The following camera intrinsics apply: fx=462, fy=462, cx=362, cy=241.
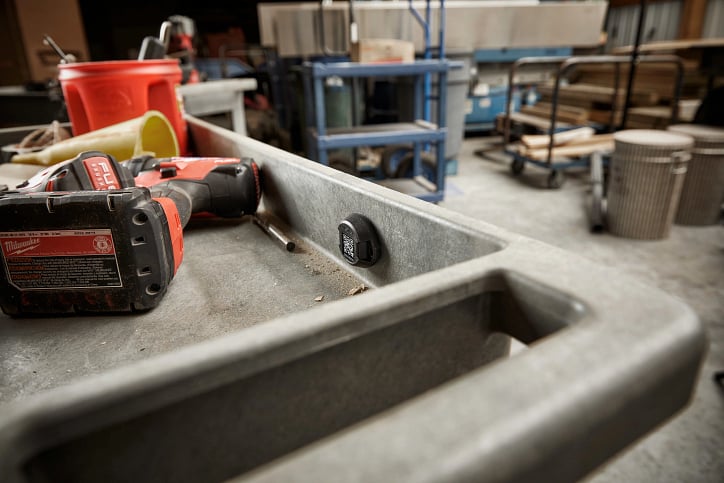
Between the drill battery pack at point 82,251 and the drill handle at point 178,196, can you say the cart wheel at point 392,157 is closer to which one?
the drill handle at point 178,196

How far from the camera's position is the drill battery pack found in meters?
0.68

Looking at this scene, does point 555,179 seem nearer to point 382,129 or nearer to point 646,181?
point 646,181

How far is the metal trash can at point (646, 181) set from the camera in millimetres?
2545

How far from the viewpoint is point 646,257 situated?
2.51 metres

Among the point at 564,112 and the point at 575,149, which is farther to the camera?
the point at 564,112

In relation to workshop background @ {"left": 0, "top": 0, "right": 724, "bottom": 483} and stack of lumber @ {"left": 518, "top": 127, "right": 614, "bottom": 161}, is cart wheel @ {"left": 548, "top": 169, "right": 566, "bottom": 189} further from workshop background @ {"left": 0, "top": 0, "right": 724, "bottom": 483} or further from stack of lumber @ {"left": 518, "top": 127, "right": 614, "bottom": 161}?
workshop background @ {"left": 0, "top": 0, "right": 724, "bottom": 483}

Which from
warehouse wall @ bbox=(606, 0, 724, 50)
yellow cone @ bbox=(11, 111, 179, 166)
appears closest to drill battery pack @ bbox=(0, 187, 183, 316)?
yellow cone @ bbox=(11, 111, 179, 166)

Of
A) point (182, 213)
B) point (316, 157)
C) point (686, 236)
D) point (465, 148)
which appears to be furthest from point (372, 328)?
point (465, 148)

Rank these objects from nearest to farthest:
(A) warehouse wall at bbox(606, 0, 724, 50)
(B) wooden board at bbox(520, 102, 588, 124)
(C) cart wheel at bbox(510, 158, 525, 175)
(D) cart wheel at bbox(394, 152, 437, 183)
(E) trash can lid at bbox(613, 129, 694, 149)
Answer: (E) trash can lid at bbox(613, 129, 694, 149) → (D) cart wheel at bbox(394, 152, 437, 183) → (C) cart wheel at bbox(510, 158, 525, 175) → (B) wooden board at bbox(520, 102, 588, 124) → (A) warehouse wall at bbox(606, 0, 724, 50)

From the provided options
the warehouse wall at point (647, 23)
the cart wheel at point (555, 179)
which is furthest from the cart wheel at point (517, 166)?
the warehouse wall at point (647, 23)

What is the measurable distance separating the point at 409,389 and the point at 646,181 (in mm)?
2724

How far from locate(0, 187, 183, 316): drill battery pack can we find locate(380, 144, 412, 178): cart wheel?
3.11 metres

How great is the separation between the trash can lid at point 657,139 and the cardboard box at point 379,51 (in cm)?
145

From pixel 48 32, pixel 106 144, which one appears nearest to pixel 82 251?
pixel 106 144
